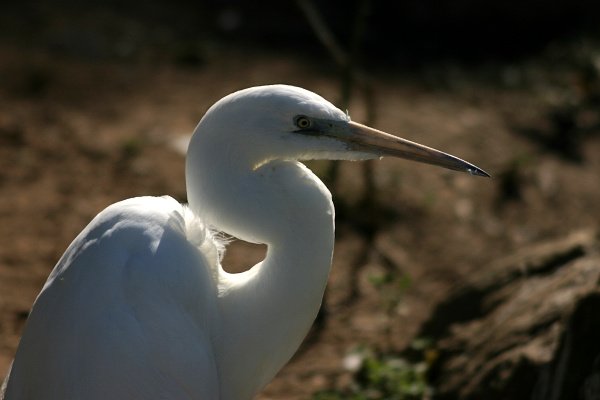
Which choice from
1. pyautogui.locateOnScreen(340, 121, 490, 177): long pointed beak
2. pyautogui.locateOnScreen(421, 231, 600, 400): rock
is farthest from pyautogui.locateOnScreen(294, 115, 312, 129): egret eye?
pyautogui.locateOnScreen(421, 231, 600, 400): rock

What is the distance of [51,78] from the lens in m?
7.89

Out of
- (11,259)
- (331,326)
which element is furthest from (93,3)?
(331,326)

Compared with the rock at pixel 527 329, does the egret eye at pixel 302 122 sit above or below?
above

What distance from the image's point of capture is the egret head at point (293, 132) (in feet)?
9.73

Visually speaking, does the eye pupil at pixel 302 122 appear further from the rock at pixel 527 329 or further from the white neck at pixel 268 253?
the rock at pixel 527 329

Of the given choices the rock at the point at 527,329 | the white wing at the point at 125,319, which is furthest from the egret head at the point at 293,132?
the rock at the point at 527,329

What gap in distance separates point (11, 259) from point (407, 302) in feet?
8.84

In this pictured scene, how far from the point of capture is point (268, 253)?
3115 millimetres

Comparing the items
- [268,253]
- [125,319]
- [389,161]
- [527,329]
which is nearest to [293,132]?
[268,253]

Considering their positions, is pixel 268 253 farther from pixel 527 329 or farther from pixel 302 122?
pixel 527 329

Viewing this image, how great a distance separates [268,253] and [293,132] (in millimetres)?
465

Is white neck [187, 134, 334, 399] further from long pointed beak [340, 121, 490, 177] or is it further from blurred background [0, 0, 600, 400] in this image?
blurred background [0, 0, 600, 400]

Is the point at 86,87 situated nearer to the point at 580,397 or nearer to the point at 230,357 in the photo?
the point at 230,357

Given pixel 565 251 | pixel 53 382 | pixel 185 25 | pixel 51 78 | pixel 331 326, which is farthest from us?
pixel 185 25
